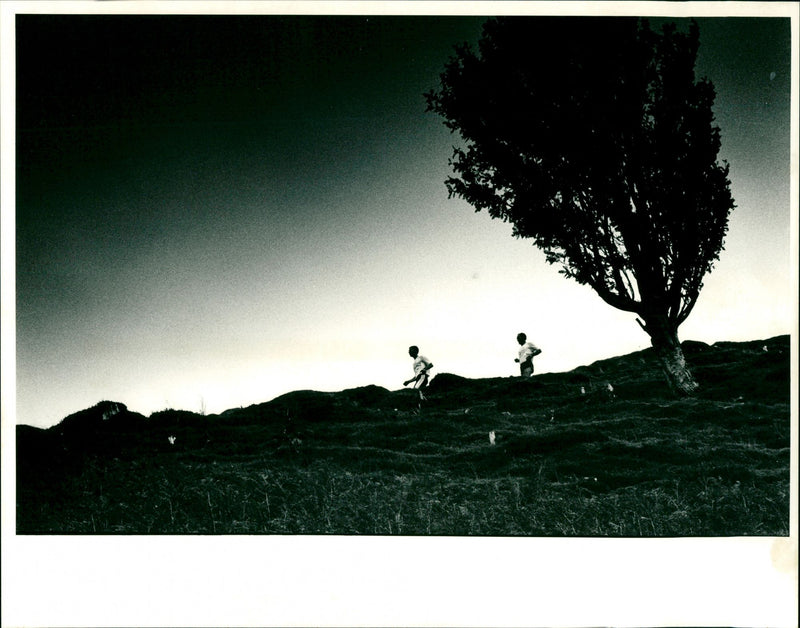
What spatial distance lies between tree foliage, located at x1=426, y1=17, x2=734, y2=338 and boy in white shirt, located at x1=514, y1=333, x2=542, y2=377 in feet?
2.46

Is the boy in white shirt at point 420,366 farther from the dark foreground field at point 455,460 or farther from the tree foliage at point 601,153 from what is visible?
the tree foliage at point 601,153

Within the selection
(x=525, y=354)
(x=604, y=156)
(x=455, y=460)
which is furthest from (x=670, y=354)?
(x=455, y=460)

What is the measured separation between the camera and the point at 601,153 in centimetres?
695

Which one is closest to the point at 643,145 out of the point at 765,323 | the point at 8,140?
the point at 765,323

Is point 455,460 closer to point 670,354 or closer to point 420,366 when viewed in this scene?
point 420,366

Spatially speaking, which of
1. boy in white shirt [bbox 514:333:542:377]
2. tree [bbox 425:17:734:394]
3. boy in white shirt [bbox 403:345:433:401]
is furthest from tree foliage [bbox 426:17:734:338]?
boy in white shirt [bbox 403:345:433:401]

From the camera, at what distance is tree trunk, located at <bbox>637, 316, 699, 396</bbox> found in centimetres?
695

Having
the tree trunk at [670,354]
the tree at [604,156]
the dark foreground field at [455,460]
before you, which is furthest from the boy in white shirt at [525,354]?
the tree trunk at [670,354]

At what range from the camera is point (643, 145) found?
6.94 meters

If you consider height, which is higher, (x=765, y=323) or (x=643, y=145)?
(x=643, y=145)

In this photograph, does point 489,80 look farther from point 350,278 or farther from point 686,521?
point 686,521

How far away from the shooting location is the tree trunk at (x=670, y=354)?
22.8ft

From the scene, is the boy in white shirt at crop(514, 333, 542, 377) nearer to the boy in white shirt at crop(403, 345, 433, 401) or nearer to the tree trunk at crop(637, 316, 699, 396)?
the boy in white shirt at crop(403, 345, 433, 401)

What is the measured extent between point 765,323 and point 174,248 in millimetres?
5337
